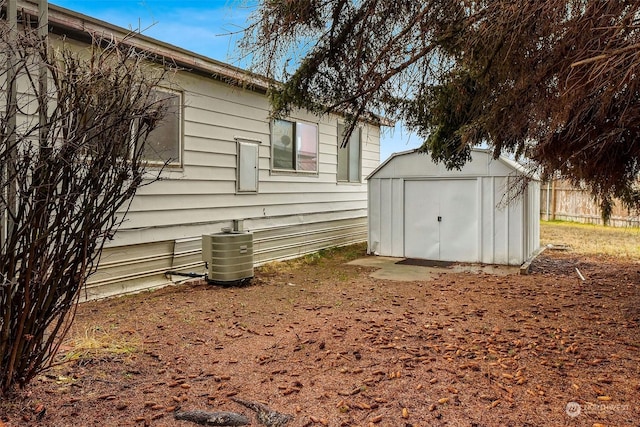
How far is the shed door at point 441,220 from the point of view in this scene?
32.0 feet

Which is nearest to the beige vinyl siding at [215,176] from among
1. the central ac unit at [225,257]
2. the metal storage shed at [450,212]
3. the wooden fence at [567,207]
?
the central ac unit at [225,257]

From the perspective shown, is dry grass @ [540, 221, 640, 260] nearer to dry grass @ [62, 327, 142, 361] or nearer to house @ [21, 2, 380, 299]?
house @ [21, 2, 380, 299]

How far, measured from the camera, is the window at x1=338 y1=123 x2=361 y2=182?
1138cm

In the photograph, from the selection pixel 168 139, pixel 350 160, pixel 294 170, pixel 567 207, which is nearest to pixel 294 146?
pixel 294 170

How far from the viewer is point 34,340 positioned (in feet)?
9.48

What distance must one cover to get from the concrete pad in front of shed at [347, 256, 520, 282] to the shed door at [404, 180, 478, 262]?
641mm

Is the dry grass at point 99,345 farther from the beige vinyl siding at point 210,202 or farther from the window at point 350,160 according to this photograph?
the window at point 350,160

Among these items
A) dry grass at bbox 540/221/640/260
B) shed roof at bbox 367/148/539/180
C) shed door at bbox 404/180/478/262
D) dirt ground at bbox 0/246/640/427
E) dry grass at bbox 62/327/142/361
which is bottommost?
dirt ground at bbox 0/246/640/427

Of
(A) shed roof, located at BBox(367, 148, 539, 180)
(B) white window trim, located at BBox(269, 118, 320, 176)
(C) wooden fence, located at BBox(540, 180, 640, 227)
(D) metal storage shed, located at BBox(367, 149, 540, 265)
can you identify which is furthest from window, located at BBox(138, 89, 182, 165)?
(C) wooden fence, located at BBox(540, 180, 640, 227)

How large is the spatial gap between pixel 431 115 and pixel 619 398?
351cm

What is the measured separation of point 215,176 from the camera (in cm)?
756

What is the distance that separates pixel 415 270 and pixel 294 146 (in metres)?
3.44

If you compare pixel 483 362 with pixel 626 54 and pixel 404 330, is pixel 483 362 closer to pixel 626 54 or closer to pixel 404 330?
pixel 404 330

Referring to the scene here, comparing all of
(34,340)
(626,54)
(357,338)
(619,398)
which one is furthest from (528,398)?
(34,340)
